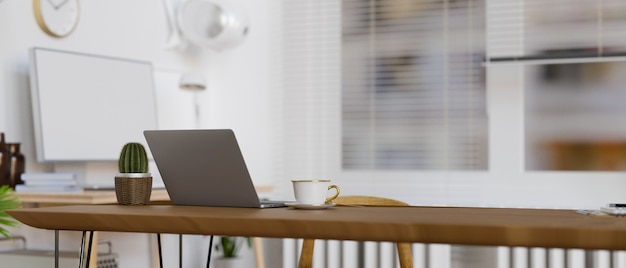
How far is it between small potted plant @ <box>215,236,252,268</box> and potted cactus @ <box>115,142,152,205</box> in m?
2.04

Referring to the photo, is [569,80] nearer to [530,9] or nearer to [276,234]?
[530,9]

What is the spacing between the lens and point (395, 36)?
3.88 m

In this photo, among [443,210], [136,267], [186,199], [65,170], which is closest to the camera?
[443,210]

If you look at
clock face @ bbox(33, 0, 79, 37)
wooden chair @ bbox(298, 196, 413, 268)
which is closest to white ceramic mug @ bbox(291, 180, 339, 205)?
wooden chair @ bbox(298, 196, 413, 268)

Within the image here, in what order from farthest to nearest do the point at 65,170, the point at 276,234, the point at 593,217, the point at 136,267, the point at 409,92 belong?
the point at 409,92
the point at 136,267
the point at 65,170
the point at 593,217
the point at 276,234

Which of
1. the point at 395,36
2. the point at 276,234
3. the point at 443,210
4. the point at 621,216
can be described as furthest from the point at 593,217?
the point at 395,36

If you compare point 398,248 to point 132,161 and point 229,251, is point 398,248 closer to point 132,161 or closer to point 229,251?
point 132,161

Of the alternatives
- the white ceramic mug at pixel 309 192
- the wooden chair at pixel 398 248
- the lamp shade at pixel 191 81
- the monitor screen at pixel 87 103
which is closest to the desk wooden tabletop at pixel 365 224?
the white ceramic mug at pixel 309 192

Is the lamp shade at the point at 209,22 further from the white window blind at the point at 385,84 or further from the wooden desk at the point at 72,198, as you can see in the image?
the wooden desk at the point at 72,198

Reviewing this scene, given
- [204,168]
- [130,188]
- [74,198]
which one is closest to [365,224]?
[204,168]

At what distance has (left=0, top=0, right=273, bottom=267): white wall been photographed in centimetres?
302

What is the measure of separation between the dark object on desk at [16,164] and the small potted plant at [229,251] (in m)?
1.15

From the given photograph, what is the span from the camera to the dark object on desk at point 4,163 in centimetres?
287

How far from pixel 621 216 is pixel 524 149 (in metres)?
2.22
